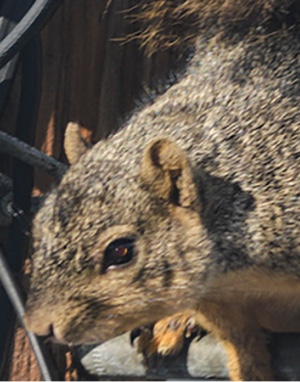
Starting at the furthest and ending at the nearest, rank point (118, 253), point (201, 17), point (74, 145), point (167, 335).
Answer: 1. point (201, 17)
2. point (167, 335)
3. point (74, 145)
4. point (118, 253)

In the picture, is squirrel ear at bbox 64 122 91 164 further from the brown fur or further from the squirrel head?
the brown fur

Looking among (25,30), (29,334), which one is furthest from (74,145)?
(29,334)

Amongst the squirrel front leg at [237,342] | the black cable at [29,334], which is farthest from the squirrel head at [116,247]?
the squirrel front leg at [237,342]

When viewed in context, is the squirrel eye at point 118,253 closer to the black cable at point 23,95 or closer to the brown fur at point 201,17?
the black cable at point 23,95

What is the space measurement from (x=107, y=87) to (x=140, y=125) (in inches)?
26.6

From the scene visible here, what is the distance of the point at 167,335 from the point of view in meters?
2.35

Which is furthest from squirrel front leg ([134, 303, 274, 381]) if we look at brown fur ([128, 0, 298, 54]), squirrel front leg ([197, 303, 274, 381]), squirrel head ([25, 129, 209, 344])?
brown fur ([128, 0, 298, 54])

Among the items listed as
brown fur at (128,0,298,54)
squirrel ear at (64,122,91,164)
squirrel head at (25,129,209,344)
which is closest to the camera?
squirrel head at (25,129,209,344)

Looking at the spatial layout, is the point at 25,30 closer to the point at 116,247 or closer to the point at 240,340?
the point at 116,247

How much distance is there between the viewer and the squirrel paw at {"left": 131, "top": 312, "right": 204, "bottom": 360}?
2.28 metres

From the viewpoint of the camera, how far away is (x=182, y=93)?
2.30m

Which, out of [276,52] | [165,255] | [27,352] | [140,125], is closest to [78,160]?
[140,125]

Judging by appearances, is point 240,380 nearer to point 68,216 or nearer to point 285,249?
point 285,249

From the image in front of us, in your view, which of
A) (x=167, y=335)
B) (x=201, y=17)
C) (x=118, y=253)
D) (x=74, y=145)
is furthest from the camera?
(x=201, y=17)
